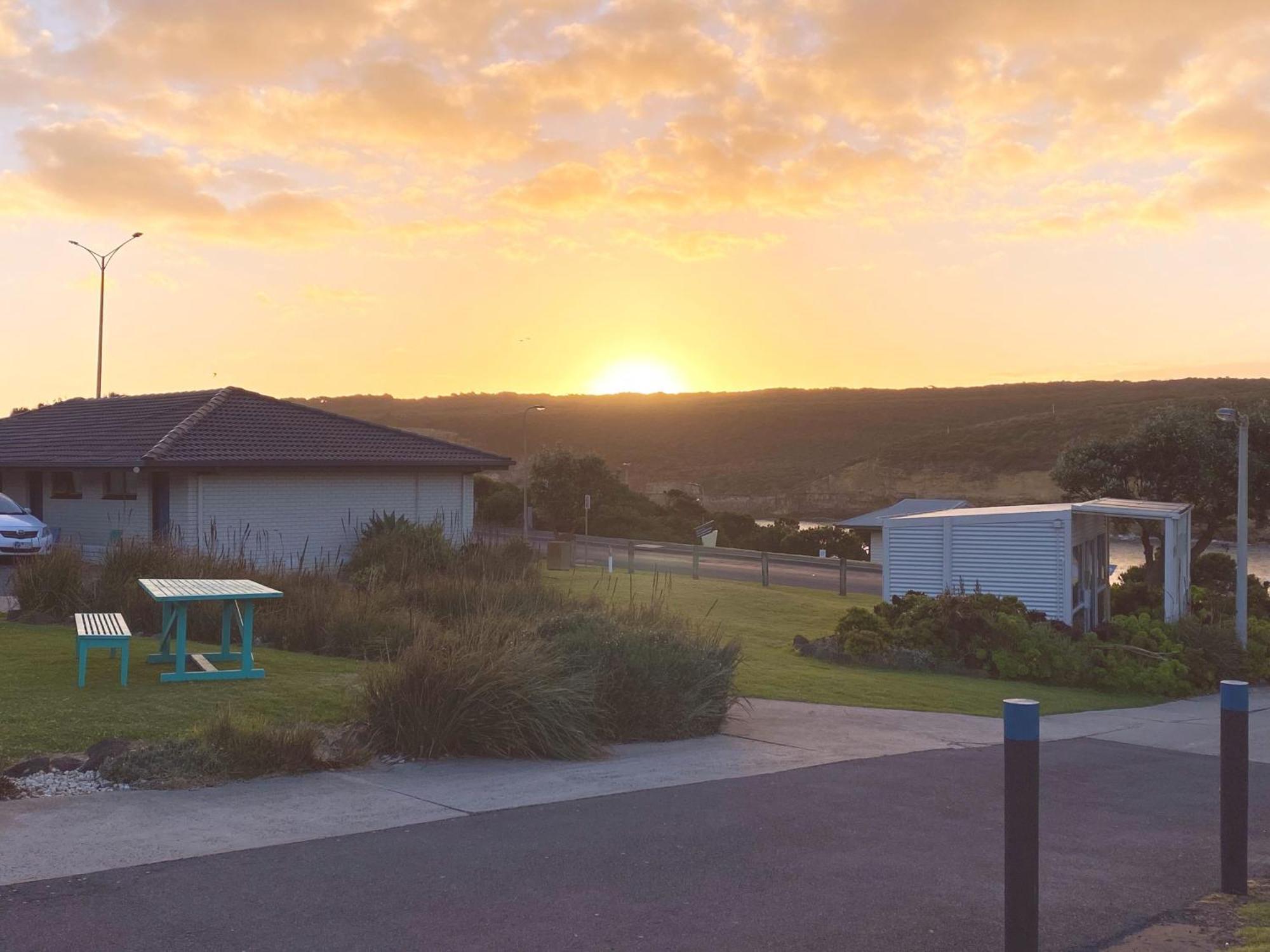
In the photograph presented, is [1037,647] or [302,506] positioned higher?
[302,506]

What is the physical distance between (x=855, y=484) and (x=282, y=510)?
8135 centimetres

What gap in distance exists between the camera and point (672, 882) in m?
5.91

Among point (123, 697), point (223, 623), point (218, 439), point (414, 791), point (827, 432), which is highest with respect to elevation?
point (827, 432)

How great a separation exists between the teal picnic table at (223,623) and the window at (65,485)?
2093cm

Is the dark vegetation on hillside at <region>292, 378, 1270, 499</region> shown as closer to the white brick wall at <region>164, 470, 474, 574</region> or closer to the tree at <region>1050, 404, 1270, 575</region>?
the tree at <region>1050, 404, 1270, 575</region>

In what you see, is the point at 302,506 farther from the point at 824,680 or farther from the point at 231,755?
the point at 231,755

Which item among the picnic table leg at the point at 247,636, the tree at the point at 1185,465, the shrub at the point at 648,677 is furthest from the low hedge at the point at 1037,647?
the picnic table leg at the point at 247,636

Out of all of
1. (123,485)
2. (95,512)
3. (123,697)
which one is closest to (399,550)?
(123,485)

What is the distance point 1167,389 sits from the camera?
131m

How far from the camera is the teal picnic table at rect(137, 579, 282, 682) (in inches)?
423

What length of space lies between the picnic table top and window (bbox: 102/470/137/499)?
695 inches

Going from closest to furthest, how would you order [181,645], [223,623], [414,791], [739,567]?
[414,791] < [181,645] < [223,623] < [739,567]

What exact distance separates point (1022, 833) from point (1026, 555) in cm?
1562

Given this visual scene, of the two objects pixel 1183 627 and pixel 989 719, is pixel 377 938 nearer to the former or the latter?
pixel 989 719
